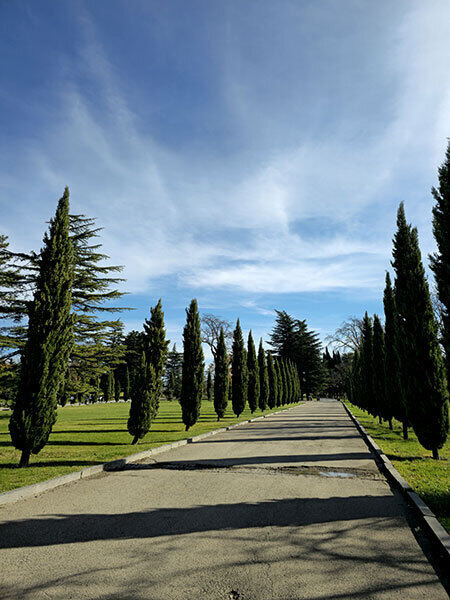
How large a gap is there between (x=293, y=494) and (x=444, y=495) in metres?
2.65

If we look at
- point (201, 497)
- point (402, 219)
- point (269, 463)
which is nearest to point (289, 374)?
Answer: point (402, 219)

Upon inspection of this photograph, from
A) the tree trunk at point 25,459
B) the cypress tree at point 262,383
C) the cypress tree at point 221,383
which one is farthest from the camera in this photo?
the cypress tree at point 262,383

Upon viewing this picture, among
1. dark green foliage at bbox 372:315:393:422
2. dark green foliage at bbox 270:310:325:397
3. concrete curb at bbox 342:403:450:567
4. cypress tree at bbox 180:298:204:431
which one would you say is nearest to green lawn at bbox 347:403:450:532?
concrete curb at bbox 342:403:450:567

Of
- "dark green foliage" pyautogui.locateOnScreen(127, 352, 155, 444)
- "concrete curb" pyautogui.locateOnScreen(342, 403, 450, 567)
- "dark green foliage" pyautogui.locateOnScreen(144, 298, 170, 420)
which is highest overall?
"dark green foliage" pyautogui.locateOnScreen(144, 298, 170, 420)

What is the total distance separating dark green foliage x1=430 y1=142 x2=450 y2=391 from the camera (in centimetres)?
659

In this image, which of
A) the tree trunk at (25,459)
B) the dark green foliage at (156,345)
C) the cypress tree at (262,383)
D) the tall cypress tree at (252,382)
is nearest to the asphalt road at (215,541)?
the tree trunk at (25,459)

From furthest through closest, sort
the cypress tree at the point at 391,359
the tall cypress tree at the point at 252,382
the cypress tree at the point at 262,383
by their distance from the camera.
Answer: the cypress tree at the point at 262,383, the tall cypress tree at the point at 252,382, the cypress tree at the point at 391,359

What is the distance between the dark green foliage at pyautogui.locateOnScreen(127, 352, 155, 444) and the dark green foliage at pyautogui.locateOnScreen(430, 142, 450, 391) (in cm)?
1020

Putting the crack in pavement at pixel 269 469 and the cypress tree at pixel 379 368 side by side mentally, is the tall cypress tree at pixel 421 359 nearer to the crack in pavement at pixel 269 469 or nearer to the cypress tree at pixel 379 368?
the crack in pavement at pixel 269 469

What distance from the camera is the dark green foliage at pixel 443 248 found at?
6.59 metres

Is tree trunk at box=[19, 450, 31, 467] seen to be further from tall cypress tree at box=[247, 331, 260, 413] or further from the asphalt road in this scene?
tall cypress tree at box=[247, 331, 260, 413]

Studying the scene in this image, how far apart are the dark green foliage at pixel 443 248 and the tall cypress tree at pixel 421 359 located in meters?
4.51

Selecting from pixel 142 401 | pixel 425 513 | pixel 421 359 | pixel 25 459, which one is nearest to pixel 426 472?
pixel 425 513

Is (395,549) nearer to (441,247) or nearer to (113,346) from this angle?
(441,247)
